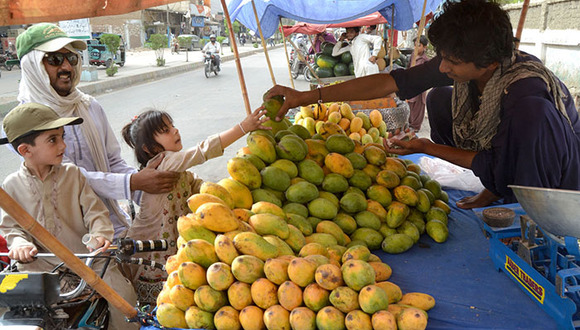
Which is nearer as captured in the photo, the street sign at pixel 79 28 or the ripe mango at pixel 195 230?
the ripe mango at pixel 195 230

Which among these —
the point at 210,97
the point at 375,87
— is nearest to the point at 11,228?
the point at 375,87

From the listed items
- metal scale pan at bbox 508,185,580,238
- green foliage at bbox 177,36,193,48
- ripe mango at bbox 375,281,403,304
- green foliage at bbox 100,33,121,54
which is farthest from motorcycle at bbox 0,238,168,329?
green foliage at bbox 177,36,193,48

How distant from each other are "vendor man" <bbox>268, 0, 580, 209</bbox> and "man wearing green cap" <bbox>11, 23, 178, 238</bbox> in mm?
973

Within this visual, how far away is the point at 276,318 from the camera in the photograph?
1451 millimetres

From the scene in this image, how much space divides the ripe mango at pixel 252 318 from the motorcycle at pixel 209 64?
548 inches

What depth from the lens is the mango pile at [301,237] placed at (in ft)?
4.81

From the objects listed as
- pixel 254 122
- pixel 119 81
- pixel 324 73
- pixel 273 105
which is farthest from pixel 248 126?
pixel 119 81

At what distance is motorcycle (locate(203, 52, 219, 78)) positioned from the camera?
1462 centimetres

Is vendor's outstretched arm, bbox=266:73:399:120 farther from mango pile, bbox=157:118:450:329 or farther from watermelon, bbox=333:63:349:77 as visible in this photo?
watermelon, bbox=333:63:349:77

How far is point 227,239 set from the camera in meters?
1.60

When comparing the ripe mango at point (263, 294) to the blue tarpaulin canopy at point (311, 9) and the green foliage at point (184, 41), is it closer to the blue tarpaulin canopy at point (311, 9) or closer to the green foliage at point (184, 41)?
the blue tarpaulin canopy at point (311, 9)

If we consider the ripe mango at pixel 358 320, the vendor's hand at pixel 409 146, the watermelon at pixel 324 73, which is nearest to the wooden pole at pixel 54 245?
the ripe mango at pixel 358 320

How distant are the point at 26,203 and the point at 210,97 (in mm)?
8993

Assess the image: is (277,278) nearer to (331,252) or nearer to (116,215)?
(331,252)
